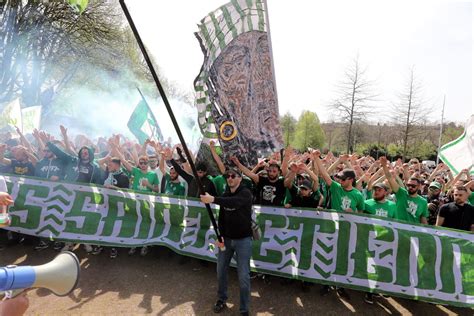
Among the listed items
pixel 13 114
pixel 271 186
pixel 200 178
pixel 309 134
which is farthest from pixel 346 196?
pixel 309 134

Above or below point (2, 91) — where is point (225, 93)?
below

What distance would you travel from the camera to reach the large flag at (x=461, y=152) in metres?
7.12

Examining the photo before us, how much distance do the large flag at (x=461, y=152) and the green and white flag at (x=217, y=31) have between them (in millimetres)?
5347

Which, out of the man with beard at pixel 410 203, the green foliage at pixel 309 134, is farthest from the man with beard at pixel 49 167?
the green foliage at pixel 309 134

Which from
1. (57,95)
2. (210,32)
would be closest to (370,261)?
(210,32)

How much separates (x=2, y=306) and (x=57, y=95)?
74.2ft

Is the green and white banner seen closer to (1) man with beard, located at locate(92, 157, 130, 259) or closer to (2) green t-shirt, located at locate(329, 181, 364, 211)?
(2) green t-shirt, located at locate(329, 181, 364, 211)

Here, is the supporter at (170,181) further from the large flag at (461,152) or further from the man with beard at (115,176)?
the large flag at (461,152)

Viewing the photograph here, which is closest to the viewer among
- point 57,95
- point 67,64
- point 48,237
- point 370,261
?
point 370,261

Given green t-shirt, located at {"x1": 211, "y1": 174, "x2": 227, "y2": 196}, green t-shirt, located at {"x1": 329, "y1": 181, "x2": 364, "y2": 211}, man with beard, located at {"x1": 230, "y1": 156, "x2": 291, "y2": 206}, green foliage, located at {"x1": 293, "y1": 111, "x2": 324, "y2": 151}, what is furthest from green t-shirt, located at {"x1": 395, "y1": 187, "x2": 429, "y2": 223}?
green foliage, located at {"x1": 293, "y1": 111, "x2": 324, "y2": 151}

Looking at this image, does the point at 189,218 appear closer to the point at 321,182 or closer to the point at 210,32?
the point at 321,182

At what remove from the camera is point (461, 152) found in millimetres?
7324

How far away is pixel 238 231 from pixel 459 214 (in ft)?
9.77

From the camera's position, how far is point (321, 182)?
5.51m
